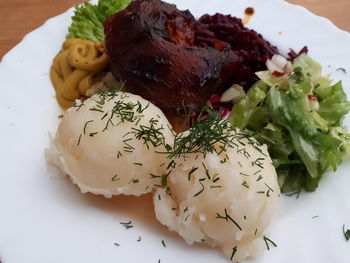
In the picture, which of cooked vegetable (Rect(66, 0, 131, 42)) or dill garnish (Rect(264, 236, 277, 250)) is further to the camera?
cooked vegetable (Rect(66, 0, 131, 42))

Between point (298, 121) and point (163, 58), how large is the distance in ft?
3.27

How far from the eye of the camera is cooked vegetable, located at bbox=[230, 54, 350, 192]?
2666 mm

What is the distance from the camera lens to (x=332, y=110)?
2891 mm

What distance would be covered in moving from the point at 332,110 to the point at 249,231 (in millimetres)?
1192

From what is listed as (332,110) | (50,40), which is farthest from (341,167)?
(50,40)

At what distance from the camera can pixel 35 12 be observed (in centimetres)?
422

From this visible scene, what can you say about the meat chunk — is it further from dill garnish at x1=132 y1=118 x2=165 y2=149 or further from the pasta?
dill garnish at x1=132 y1=118 x2=165 y2=149

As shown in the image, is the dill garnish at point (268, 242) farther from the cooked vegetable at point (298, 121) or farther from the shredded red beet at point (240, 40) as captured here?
the shredded red beet at point (240, 40)

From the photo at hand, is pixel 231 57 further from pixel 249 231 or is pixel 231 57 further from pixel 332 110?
pixel 249 231

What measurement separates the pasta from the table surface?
0.84 metres

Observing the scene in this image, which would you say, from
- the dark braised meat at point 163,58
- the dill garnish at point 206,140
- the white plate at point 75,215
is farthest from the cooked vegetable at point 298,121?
the dill garnish at point 206,140

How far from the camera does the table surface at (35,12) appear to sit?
3961 millimetres

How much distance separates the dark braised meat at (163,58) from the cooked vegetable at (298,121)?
325mm

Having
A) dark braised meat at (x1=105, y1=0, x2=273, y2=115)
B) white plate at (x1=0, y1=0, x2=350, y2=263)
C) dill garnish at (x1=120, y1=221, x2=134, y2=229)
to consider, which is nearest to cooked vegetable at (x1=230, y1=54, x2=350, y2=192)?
white plate at (x1=0, y1=0, x2=350, y2=263)
